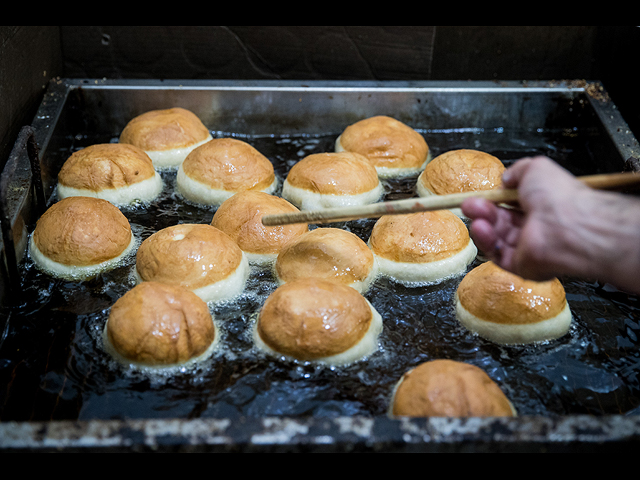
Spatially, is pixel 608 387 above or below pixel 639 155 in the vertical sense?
below

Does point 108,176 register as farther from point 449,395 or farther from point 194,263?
point 449,395

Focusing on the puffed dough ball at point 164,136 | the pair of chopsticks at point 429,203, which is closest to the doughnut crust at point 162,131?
the puffed dough ball at point 164,136

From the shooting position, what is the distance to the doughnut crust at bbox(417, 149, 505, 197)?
4.03m

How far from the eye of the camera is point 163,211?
13.1ft

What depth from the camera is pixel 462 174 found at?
4.05 meters

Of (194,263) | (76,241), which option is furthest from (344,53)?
(76,241)

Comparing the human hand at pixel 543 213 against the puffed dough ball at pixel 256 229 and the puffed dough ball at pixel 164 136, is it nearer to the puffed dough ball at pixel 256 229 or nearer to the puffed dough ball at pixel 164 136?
the puffed dough ball at pixel 256 229

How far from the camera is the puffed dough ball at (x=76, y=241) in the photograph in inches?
130

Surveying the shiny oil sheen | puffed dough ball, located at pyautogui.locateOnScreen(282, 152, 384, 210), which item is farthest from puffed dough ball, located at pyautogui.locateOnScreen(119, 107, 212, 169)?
the shiny oil sheen

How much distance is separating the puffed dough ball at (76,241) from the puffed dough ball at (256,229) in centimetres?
68
